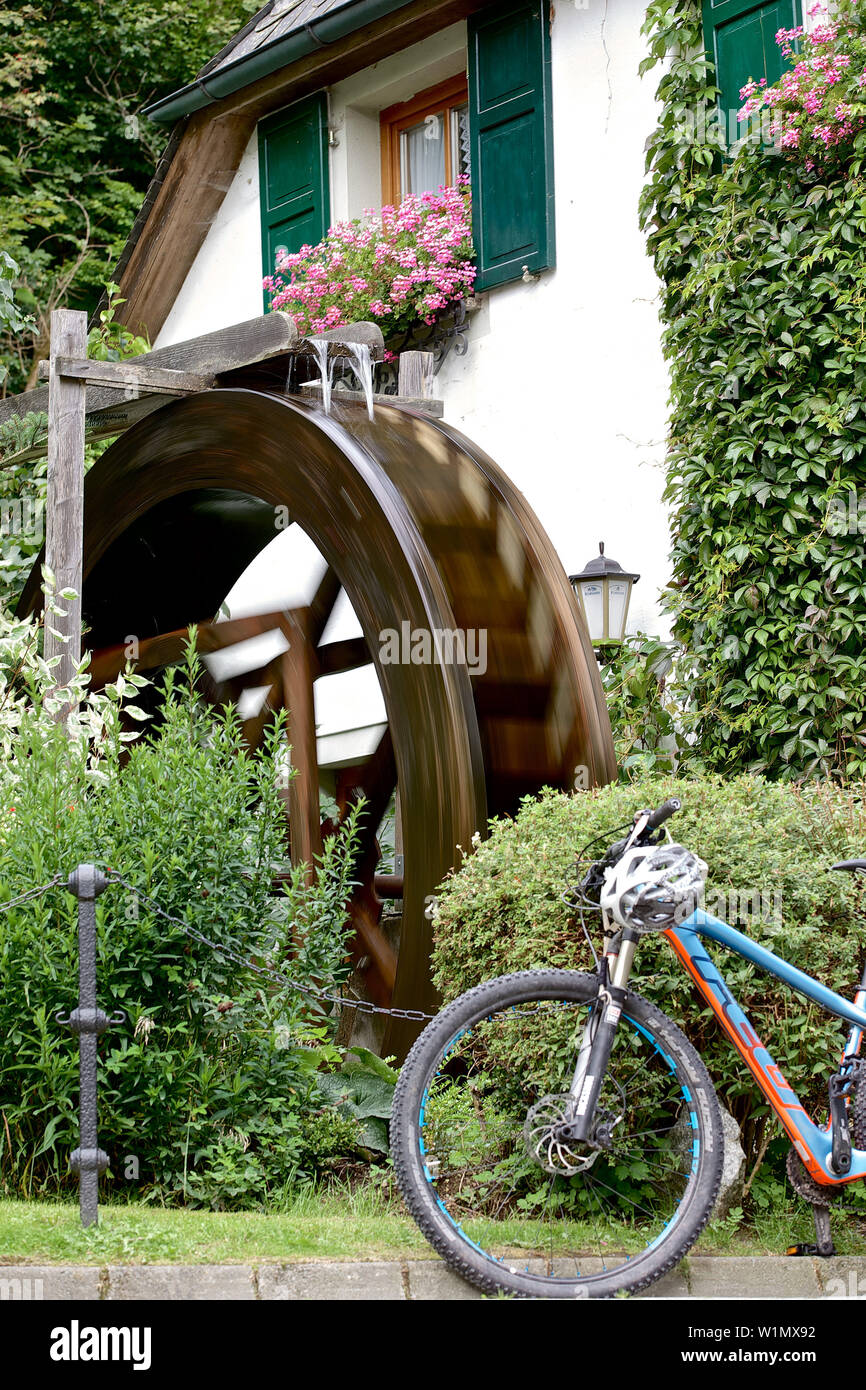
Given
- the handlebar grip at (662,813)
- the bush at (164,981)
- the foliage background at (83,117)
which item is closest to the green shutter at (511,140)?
the bush at (164,981)

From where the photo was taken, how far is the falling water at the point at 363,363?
5.65 m

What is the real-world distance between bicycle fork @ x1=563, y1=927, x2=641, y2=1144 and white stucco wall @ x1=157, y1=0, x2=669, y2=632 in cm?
414

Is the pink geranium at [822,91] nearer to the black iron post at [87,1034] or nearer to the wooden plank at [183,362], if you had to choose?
the wooden plank at [183,362]

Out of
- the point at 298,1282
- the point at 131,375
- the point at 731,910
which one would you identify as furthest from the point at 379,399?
the point at 298,1282

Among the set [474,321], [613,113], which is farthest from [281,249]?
[613,113]

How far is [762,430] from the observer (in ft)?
21.2

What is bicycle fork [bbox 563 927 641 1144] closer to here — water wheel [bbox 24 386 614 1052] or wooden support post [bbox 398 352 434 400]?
water wheel [bbox 24 386 614 1052]

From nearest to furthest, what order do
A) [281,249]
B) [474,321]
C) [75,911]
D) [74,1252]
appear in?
[74,1252] → [75,911] → [474,321] → [281,249]

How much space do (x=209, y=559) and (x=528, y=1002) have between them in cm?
442

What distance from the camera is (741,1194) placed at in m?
3.33

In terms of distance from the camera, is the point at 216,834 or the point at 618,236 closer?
the point at 216,834

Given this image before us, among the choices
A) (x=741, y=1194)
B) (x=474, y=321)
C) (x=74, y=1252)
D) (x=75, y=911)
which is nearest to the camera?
(x=74, y=1252)

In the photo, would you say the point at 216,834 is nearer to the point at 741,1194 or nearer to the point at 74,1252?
the point at 74,1252

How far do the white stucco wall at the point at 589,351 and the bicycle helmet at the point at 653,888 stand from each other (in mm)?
Result: 4074
